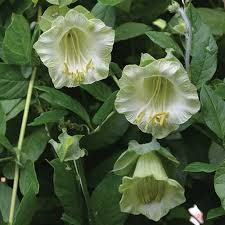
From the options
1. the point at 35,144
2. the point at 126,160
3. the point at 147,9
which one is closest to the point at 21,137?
the point at 35,144

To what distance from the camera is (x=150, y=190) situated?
690 millimetres

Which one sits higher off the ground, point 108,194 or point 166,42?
point 166,42

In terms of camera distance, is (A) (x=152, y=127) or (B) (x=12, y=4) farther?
(B) (x=12, y=4)

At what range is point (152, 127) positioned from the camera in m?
0.66

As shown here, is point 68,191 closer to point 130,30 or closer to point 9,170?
point 9,170

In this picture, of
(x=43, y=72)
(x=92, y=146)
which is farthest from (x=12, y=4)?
(x=92, y=146)

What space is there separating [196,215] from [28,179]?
203mm

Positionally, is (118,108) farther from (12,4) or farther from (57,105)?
(12,4)

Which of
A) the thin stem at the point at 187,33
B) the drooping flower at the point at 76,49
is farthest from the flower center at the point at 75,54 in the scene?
the thin stem at the point at 187,33

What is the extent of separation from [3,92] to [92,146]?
0.12 m

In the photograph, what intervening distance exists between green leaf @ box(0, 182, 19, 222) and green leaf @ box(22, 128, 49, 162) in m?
0.04

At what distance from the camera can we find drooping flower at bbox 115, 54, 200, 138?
650 mm

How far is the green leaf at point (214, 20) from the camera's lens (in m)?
0.81

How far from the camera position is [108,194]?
2.37 feet
